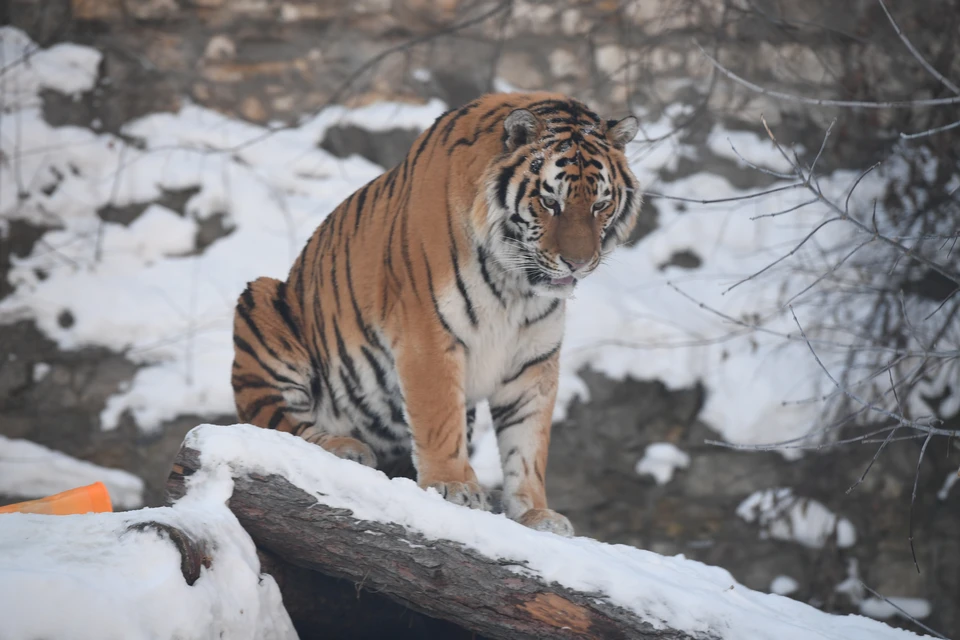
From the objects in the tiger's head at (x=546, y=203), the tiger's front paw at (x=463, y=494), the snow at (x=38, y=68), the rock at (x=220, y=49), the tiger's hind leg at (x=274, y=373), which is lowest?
the tiger's front paw at (x=463, y=494)

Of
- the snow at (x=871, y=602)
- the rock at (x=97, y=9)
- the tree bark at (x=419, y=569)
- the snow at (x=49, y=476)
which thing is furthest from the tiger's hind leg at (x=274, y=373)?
the rock at (x=97, y=9)

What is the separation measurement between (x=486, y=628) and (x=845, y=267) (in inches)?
150

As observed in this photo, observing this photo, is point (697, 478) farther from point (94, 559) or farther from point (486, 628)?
point (94, 559)

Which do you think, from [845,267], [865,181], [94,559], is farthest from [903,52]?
[94,559]

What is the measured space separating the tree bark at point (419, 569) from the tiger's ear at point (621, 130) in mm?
1383

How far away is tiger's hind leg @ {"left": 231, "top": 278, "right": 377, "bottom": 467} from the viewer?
10.6ft

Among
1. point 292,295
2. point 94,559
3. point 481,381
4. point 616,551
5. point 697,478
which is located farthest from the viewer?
point 697,478

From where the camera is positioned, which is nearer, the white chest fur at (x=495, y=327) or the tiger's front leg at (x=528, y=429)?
the white chest fur at (x=495, y=327)

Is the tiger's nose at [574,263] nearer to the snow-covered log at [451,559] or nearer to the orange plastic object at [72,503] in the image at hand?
the snow-covered log at [451,559]

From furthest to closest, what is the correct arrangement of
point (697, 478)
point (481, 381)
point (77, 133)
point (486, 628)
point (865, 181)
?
1. point (77, 133)
2. point (865, 181)
3. point (697, 478)
4. point (481, 381)
5. point (486, 628)

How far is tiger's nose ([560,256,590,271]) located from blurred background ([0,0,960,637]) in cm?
208

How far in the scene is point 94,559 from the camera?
6.77 ft

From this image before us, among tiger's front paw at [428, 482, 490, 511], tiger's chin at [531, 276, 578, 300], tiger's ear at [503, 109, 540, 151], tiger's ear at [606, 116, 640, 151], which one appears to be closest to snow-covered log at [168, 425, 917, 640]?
tiger's front paw at [428, 482, 490, 511]

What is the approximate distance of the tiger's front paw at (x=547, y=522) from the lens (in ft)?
9.59
